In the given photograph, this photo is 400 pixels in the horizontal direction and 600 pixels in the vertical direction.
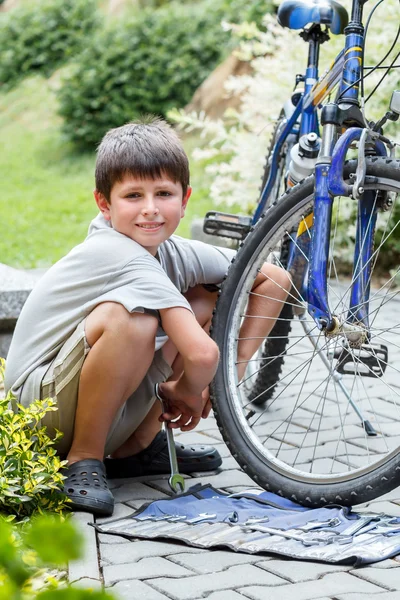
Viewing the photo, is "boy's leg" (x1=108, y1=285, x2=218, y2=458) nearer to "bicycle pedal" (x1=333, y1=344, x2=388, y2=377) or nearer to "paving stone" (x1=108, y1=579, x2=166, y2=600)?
"bicycle pedal" (x1=333, y1=344, x2=388, y2=377)

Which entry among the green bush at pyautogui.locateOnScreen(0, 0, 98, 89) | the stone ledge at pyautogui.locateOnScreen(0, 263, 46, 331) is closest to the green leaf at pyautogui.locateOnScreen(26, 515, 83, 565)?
the stone ledge at pyautogui.locateOnScreen(0, 263, 46, 331)

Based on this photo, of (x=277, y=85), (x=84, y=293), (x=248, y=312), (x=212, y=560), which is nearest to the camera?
(x=212, y=560)

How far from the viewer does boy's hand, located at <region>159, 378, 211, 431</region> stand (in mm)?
2646

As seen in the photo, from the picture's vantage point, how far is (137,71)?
11.6m

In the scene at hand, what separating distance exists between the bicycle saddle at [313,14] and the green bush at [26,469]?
1.66m

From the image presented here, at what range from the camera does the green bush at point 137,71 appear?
11484mm

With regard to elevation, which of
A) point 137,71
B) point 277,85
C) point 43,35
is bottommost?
point 277,85

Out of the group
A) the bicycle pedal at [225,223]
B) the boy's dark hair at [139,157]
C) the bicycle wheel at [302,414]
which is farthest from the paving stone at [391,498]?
the bicycle pedal at [225,223]

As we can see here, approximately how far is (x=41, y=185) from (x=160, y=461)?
840cm

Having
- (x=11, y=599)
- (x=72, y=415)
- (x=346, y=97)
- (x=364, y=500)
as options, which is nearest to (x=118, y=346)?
(x=72, y=415)

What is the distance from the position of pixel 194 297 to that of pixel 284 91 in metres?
3.29

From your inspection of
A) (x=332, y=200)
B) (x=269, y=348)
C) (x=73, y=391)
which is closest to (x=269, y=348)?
(x=269, y=348)

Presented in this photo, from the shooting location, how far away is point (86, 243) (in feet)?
8.82

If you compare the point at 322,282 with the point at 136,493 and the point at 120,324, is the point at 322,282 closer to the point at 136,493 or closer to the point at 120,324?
the point at 120,324
